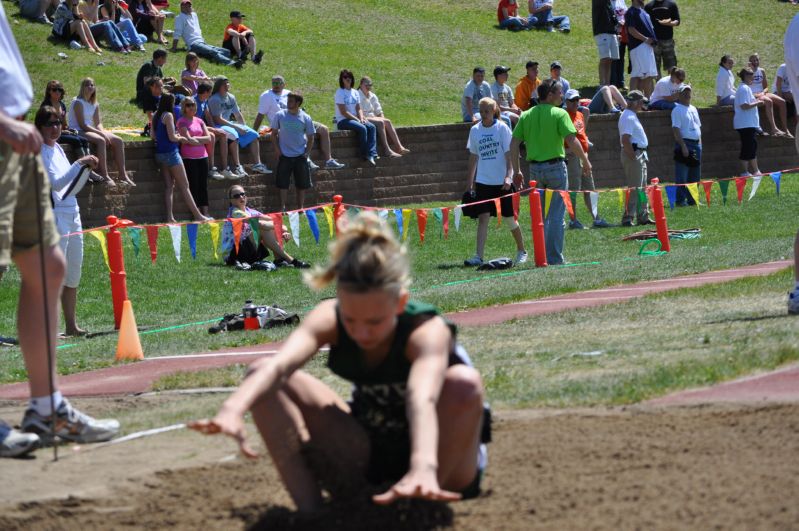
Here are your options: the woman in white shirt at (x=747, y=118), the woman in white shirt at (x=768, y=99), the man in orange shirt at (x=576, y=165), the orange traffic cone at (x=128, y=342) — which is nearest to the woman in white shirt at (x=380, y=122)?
the man in orange shirt at (x=576, y=165)

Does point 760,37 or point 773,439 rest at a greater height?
point 760,37

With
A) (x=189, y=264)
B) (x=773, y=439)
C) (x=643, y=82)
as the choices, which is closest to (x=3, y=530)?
(x=773, y=439)

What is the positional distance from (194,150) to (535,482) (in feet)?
47.2

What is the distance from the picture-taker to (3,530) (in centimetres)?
462

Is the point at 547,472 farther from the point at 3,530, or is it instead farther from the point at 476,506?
the point at 3,530

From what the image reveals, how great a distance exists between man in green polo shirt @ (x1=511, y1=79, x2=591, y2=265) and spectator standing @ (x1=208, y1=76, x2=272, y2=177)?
5641 millimetres

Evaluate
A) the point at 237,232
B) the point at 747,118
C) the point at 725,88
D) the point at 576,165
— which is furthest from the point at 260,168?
the point at 725,88

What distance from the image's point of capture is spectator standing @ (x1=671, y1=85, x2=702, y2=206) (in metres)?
21.8

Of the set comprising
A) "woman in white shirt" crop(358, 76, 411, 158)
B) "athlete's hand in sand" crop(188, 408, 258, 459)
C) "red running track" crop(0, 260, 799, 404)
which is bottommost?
"red running track" crop(0, 260, 799, 404)

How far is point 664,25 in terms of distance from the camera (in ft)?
93.9

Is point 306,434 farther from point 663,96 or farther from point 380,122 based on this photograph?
point 663,96

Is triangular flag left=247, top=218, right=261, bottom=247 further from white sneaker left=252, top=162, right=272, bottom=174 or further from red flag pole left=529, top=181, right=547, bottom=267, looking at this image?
white sneaker left=252, top=162, right=272, bottom=174

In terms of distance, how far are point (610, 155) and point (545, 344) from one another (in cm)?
1720

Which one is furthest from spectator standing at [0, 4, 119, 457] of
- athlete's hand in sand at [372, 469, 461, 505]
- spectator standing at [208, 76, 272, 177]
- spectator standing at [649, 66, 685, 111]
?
spectator standing at [649, 66, 685, 111]
